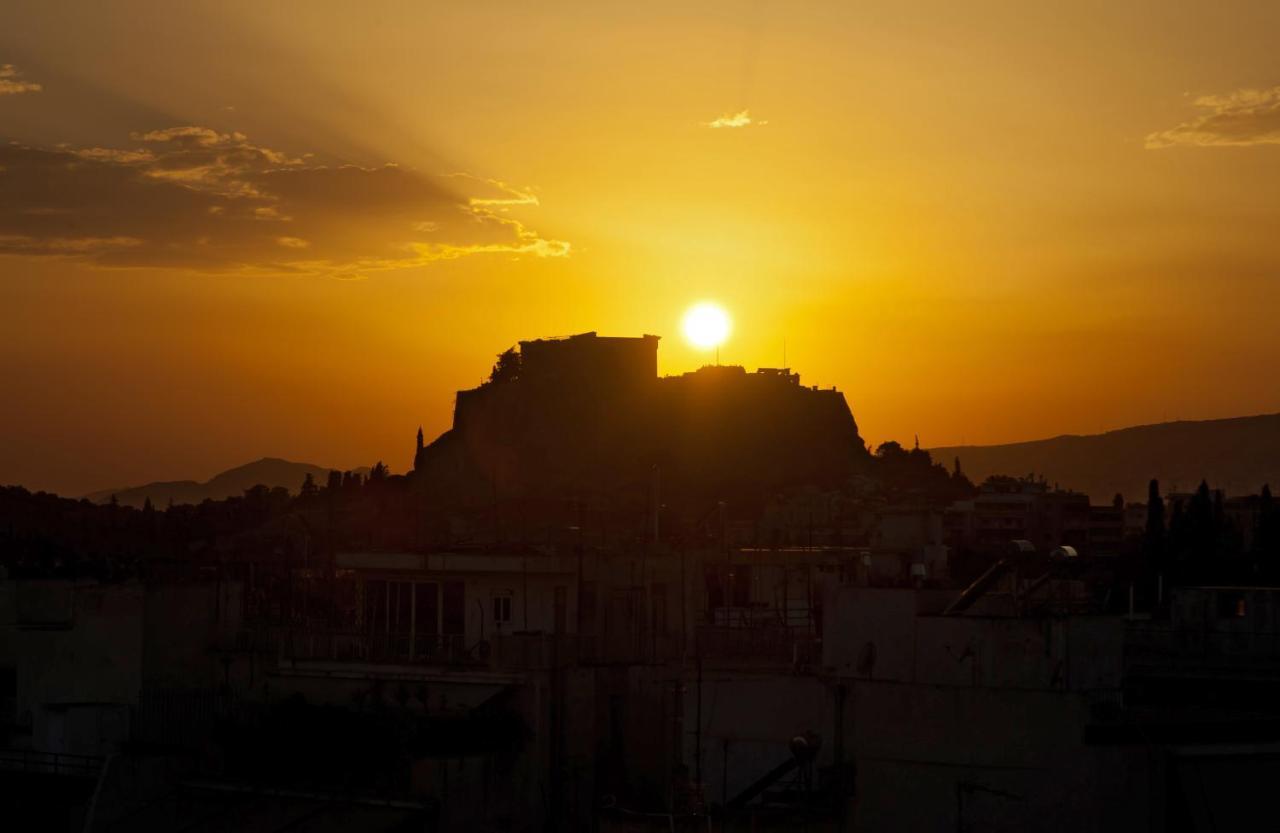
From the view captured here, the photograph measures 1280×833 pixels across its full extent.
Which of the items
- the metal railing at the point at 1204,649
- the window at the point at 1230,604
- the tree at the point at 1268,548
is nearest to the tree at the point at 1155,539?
the tree at the point at 1268,548

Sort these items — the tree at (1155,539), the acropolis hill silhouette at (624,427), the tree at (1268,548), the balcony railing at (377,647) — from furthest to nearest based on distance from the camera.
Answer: the acropolis hill silhouette at (624,427) → the tree at (1155,539) → the tree at (1268,548) → the balcony railing at (377,647)

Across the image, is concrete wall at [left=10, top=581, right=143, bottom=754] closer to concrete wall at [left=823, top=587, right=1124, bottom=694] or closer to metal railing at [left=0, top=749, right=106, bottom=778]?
metal railing at [left=0, top=749, right=106, bottom=778]

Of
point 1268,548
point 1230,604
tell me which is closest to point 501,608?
point 1230,604

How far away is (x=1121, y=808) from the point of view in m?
20.5

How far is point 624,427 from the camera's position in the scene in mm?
148375

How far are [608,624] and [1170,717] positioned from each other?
36.3 feet

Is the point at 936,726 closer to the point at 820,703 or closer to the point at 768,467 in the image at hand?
the point at 820,703

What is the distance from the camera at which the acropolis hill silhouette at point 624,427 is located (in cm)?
14500

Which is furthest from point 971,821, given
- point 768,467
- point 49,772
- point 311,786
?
point 768,467

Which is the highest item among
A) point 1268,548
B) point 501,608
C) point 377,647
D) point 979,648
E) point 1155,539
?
point 1155,539

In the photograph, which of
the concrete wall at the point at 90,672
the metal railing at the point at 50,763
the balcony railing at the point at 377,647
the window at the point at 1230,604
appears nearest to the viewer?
the balcony railing at the point at 377,647

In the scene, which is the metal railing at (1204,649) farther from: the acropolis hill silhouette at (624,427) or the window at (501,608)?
the acropolis hill silhouette at (624,427)

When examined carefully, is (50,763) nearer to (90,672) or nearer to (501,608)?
(90,672)

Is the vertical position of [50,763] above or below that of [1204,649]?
below
